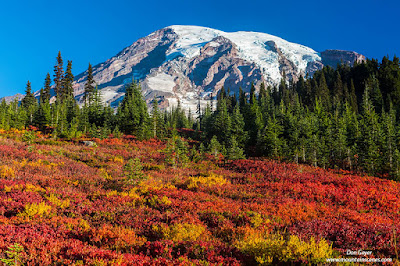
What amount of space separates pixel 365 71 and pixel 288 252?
113m

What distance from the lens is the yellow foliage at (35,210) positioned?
7.82m

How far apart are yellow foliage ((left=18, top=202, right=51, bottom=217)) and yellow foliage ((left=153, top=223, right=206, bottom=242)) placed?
4103 millimetres

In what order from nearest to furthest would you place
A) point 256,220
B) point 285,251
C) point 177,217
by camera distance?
point 285,251, point 256,220, point 177,217

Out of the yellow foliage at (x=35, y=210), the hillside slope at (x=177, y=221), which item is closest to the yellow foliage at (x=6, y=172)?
the hillside slope at (x=177, y=221)

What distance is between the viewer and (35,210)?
793cm

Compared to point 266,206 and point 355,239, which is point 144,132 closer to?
point 266,206

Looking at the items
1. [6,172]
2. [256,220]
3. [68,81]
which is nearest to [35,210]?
[6,172]

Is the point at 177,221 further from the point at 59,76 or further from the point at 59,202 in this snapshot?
the point at 59,76

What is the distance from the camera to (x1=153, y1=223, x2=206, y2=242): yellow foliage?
21.6ft

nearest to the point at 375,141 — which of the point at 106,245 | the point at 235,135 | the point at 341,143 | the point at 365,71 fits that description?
the point at 341,143

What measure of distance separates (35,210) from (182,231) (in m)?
5.21

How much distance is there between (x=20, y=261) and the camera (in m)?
5.08

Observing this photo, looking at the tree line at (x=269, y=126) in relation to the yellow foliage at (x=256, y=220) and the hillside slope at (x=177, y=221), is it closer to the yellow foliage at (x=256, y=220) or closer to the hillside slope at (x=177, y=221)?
the hillside slope at (x=177, y=221)

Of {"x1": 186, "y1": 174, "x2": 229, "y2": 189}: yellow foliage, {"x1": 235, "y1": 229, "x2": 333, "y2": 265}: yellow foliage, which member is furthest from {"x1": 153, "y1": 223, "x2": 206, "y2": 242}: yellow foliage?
{"x1": 186, "y1": 174, "x2": 229, "y2": 189}: yellow foliage
